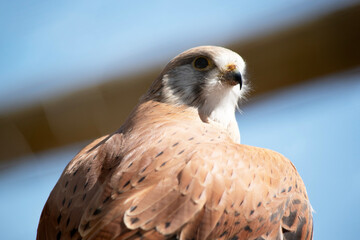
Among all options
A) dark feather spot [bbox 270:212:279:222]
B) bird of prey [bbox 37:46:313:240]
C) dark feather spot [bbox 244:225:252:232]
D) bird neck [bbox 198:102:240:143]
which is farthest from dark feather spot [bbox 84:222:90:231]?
bird neck [bbox 198:102:240:143]

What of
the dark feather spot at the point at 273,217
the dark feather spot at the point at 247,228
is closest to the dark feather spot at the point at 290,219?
A: the dark feather spot at the point at 273,217

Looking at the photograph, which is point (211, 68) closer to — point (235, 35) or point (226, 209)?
point (235, 35)

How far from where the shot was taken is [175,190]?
3.51 metres

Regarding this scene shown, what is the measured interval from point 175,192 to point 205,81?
163 cm

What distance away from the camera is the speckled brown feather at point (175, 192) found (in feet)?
11.3

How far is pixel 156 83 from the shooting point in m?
5.04

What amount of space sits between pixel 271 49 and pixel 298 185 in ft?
5.10

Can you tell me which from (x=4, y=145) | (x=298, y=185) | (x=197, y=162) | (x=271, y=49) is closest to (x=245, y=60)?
(x=271, y=49)

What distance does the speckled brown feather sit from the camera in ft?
11.3

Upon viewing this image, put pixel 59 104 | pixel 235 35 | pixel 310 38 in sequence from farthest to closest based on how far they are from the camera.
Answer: pixel 59 104 < pixel 235 35 < pixel 310 38

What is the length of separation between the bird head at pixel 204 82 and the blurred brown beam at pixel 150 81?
1.32 feet

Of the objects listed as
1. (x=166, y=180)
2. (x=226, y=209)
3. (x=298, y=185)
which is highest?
(x=166, y=180)

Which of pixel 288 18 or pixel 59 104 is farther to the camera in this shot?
pixel 59 104

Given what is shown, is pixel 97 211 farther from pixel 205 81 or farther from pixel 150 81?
pixel 150 81
